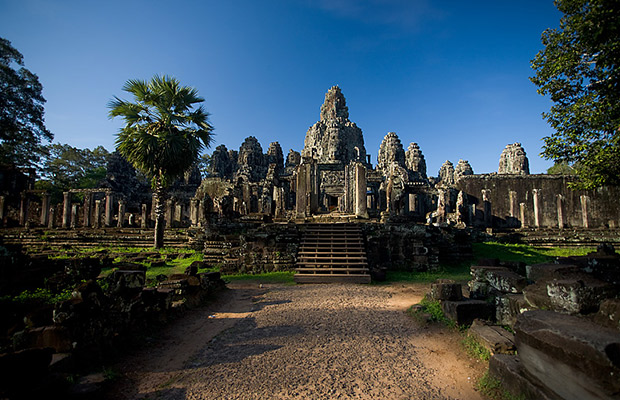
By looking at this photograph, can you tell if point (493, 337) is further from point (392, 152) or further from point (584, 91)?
point (392, 152)

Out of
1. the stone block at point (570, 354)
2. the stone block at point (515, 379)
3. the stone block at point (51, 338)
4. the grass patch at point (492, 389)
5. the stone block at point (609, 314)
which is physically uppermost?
the stone block at point (609, 314)

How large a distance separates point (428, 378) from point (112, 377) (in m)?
3.20

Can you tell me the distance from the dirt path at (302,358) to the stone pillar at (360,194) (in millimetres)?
7286

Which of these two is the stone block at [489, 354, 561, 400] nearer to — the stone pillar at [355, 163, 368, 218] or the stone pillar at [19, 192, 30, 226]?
the stone pillar at [355, 163, 368, 218]

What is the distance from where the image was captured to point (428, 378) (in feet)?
10.0

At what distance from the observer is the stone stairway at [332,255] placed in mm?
7984

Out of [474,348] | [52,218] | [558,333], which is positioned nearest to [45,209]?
[52,218]

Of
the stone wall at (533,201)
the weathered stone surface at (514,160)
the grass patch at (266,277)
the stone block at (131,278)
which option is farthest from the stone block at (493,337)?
the weathered stone surface at (514,160)

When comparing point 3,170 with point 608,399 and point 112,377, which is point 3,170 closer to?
point 112,377

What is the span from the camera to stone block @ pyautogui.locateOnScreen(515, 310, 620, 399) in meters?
1.89

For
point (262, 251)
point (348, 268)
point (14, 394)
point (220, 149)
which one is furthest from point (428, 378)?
point (220, 149)

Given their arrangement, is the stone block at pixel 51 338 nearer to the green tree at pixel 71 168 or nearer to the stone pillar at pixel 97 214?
the stone pillar at pixel 97 214

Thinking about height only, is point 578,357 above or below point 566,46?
below

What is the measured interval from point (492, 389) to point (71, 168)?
44.1 meters
